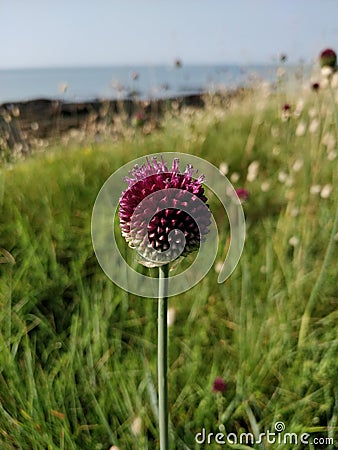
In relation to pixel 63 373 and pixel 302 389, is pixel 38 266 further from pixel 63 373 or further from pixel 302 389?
pixel 302 389

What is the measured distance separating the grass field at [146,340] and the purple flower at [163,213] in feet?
1.32

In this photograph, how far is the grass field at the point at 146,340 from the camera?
3.86 ft

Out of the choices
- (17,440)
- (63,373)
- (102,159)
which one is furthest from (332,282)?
(102,159)

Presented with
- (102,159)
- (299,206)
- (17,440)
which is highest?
(102,159)

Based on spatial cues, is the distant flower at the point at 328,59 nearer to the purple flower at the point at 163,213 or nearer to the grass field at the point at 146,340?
the grass field at the point at 146,340

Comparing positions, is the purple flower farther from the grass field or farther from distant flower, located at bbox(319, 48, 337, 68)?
distant flower, located at bbox(319, 48, 337, 68)

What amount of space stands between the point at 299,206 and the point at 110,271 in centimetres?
103

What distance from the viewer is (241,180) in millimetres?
2934
